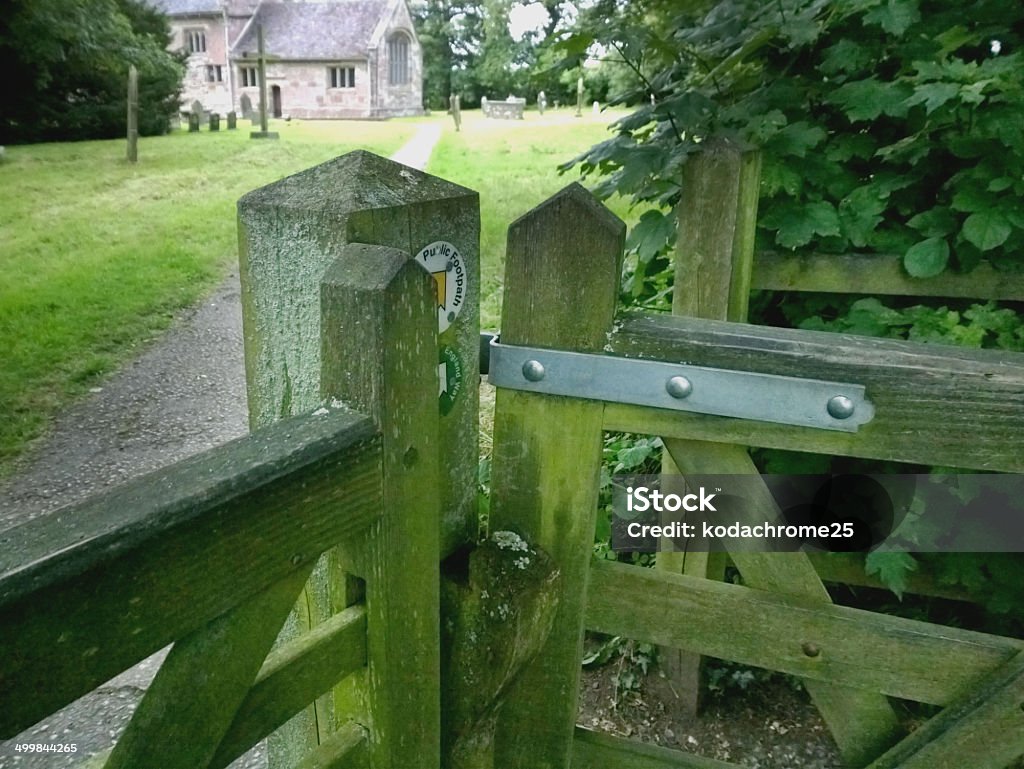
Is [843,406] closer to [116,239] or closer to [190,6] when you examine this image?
[116,239]

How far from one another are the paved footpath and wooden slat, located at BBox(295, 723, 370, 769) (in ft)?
5.04

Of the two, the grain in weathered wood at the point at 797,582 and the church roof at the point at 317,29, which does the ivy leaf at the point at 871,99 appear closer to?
the grain in weathered wood at the point at 797,582

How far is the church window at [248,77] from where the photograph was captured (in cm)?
4556

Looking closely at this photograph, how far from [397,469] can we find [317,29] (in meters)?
49.9

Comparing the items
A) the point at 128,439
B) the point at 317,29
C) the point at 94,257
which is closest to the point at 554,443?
the point at 128,439

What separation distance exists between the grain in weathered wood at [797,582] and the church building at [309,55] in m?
46.5

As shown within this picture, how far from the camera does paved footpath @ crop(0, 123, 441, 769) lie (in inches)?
99.3

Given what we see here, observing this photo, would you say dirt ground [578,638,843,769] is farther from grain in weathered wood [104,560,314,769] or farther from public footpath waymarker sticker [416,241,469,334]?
grain in weathered wood [104,560,314,769]

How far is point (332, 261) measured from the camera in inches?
40.5

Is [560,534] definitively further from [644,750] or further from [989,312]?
[989,312]

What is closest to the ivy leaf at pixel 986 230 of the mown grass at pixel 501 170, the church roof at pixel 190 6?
the mown grass at pixel 501 170

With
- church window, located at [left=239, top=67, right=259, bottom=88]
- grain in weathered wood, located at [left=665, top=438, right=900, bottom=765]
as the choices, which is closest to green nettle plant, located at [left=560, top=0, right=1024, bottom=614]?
grain in weathered wood, located at [left=665, top=438, right=900, bottom=765]

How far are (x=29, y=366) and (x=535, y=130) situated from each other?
23.1m

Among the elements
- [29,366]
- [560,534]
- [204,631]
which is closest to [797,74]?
[560,534]
